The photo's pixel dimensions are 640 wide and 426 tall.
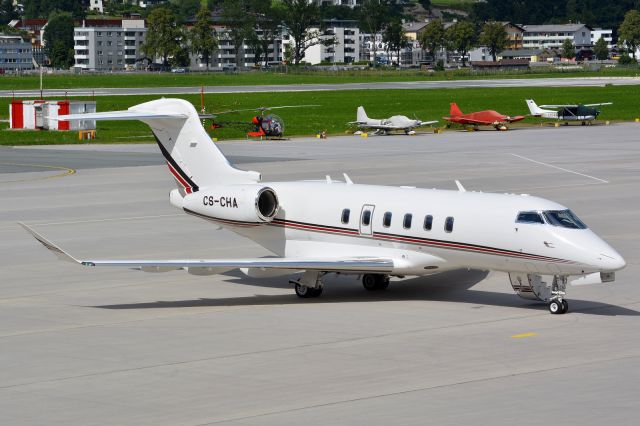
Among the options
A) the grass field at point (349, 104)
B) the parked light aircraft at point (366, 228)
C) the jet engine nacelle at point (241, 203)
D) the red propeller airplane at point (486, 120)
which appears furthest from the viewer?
the red propeller airplane at point (486, 120)

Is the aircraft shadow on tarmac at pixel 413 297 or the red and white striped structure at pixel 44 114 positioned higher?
the red and white striped structure at pixel 44 114

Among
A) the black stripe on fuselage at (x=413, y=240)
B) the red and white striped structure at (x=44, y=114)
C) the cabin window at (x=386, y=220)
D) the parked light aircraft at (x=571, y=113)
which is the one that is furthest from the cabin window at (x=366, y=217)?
the parked light aircraft at (x=571, y=113)

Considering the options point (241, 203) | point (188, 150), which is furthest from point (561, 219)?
point (188, 150)

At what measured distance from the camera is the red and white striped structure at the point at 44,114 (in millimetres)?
89062

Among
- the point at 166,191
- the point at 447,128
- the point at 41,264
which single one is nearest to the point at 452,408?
the point at 41,264

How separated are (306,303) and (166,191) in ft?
81.0

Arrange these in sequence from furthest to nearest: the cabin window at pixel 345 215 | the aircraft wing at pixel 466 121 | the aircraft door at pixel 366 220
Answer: the aircraft wing at pixel 466 121 → the cabin window at pixel 345 215 → the aircraft door at pixel 366 220

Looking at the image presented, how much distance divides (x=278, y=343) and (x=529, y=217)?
21.3ft

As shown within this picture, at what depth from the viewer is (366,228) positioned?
29266mm

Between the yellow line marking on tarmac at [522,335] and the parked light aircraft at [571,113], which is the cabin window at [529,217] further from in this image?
the parked light aircraft at [571,113]

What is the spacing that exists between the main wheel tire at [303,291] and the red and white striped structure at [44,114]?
202 ft

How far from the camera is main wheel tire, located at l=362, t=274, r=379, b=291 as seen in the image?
30.4m

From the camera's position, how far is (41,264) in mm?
34562

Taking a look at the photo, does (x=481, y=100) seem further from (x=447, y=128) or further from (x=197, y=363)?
(x=197, y=363)
